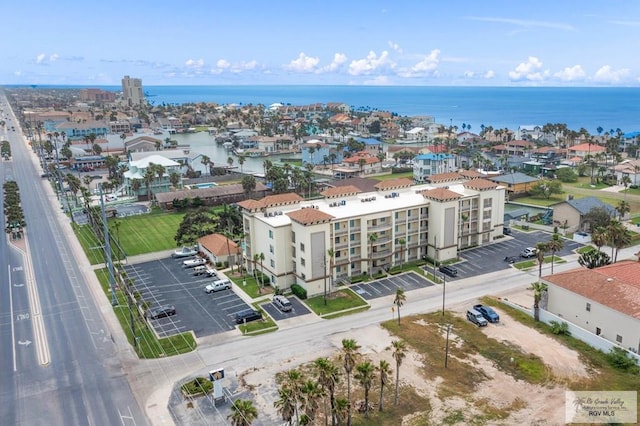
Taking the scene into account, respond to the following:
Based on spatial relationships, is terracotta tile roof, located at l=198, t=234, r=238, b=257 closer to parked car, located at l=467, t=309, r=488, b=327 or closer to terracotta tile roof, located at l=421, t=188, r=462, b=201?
terracotta tile roof, located at l=421, t=188, r=462, b=201

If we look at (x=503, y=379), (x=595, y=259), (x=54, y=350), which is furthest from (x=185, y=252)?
(x=595, y=259)

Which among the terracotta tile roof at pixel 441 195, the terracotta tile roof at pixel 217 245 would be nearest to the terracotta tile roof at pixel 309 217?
the terracotta tile roof at pixel 217 245

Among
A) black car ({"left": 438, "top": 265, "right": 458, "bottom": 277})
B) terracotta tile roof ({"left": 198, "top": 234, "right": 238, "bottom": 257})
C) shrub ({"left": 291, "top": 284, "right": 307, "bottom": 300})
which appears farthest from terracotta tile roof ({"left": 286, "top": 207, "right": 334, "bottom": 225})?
black car ({"left": 438, "top": 265, "right": 458, "bottom": 277})

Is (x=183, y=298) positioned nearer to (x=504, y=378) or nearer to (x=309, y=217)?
(x=309, y=217)

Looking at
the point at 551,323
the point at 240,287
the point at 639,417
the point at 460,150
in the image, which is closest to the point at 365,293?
the point at 240,287

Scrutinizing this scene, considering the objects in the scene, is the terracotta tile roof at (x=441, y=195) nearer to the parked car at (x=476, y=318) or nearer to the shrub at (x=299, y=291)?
the parked car at (x=476, y=318)

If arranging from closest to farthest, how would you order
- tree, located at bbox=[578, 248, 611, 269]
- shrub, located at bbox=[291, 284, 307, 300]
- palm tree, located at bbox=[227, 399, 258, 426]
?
palm tree, located at bbox=[227, 399, 258, 426], tree, located at bbox=[578, 248, 611, 269], shrub, located at bbox=[291, 284, 307, 300]
